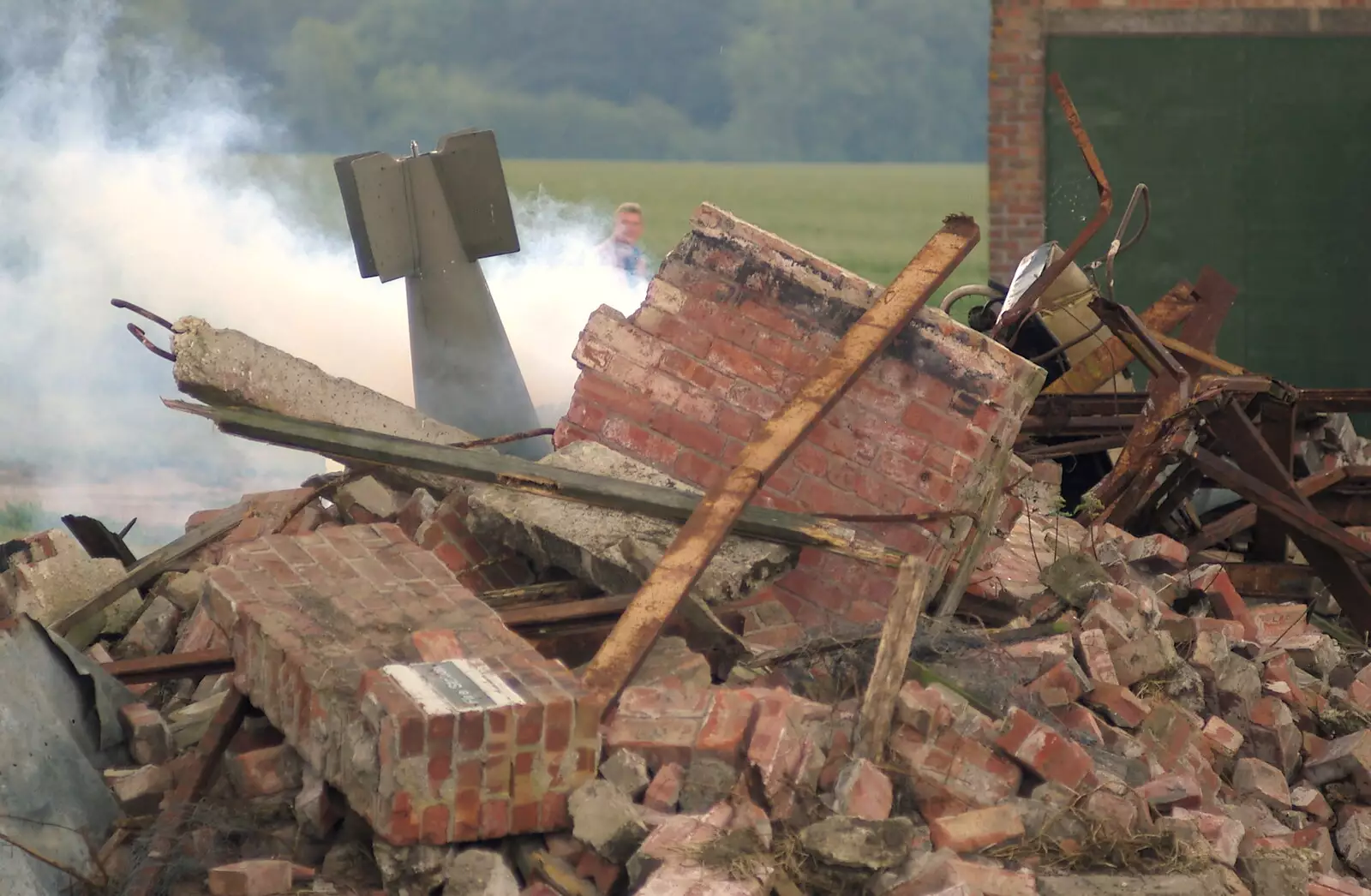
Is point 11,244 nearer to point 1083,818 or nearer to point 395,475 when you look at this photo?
point 395,475

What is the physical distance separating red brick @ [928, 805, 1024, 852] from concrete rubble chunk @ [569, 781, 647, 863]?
60cm

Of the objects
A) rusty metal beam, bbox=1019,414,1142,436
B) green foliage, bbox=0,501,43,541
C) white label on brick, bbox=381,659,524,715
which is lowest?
green foliage, bbox=0,501,43,541

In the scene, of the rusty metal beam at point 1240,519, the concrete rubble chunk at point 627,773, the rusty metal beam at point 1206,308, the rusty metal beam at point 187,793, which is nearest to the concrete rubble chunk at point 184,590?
the rusty metal beam at point 187,793

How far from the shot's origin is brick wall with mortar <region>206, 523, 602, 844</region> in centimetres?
284

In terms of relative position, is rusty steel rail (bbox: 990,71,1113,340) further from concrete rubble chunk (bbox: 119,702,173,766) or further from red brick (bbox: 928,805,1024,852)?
concrete rubble chunk (bbox: 119,702,173,766)

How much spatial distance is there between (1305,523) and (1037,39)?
19.6 ft

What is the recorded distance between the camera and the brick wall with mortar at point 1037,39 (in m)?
10.5

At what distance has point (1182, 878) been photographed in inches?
114

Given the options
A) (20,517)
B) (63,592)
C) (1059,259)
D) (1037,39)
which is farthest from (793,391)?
(1037,39)

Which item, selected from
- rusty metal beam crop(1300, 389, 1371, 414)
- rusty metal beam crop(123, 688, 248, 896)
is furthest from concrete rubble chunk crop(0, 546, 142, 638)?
rusty metal beam crop(1300, 389, 1371, 414)

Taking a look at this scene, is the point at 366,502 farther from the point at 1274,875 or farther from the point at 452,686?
the point at 1274,875

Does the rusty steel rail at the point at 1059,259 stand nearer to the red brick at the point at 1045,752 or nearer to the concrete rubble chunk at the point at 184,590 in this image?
the red brick at the point at 1045,752

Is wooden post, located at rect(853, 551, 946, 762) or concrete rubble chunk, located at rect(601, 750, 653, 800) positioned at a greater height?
wooden post, located at rect(853, 551, 946, 762)

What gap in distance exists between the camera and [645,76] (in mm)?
14312
